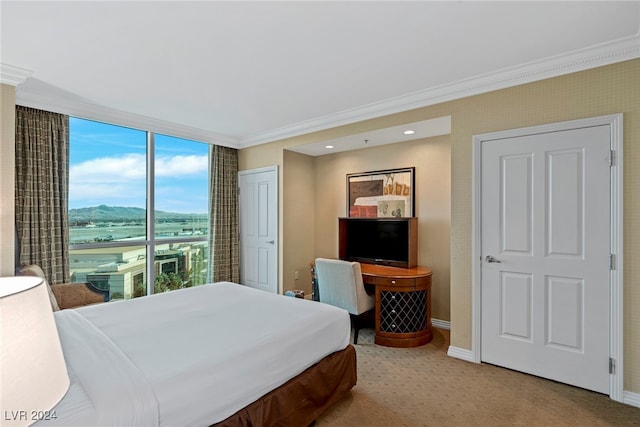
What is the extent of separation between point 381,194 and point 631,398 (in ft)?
9.79

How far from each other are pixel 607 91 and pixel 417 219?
2.14 metres

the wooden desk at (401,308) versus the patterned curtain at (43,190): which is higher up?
the patterned curtain at (43,190)

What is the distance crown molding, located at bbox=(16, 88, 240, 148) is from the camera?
3.13 meters

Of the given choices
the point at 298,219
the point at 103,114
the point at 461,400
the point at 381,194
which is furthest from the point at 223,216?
the point at 461,400

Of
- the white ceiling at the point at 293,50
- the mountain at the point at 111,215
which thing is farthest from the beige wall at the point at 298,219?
the mountain at the point at 111,215

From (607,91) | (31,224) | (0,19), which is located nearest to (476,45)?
(607,91)

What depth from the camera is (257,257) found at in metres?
4.96

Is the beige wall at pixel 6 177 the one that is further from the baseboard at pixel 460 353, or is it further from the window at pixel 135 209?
the baseboard at pixel 460 353

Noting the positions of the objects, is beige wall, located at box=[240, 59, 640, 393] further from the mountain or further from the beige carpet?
the mountain

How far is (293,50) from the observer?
232 cm

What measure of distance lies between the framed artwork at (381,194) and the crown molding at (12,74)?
364cm

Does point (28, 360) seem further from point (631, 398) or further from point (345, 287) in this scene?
point (631, 398)

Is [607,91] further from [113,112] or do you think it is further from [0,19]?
[113,112]

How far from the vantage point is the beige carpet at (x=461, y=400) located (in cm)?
209
